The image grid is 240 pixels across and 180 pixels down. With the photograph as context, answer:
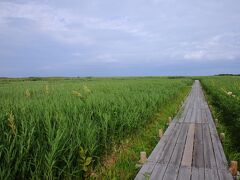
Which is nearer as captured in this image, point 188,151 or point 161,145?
point 188,151

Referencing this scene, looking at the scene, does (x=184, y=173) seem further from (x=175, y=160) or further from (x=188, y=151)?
(x=188, y=151)

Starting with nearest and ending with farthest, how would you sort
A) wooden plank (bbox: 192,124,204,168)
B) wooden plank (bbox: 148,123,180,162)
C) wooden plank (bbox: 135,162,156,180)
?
wooden plank (bbox: 135,162,156,180)
wooden plank (bbox: 192,124,204,168)
wooden plank (bbox: 148,123,180,162)

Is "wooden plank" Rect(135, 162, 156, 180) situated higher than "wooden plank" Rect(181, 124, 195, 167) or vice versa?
"wooden plank" Rect(181, 124, 195, 167)

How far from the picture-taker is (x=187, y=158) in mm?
5082

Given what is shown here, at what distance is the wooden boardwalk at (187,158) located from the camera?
430cm

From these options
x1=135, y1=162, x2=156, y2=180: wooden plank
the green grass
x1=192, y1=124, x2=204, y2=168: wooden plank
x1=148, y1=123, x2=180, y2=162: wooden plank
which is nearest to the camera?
x1=135, y1=162, x2=156, y2=180: wooden plank

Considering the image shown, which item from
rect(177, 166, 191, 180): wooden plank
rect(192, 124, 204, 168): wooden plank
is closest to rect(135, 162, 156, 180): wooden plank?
rect(177, 166, 191, 180): wooden plank

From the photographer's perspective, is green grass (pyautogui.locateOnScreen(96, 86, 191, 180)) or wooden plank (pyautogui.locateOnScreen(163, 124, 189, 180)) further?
green grass (pyautogui.locateOnScreen(96, 86, 191, 180))

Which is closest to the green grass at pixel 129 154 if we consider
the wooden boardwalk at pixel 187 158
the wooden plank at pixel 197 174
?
the wooden boardwalk at pixel 187 158

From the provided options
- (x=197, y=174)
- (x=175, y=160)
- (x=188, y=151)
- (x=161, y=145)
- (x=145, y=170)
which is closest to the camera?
(x=197, y=174)

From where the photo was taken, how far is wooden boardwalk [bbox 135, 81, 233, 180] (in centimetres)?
430

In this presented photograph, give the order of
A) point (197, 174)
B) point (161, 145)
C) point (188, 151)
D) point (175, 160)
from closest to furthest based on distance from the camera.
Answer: point (197, 174)
point (175, 160)
point (188, 151)
point (161, 145)

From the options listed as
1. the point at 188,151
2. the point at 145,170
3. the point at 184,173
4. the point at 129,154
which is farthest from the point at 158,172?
the point at 188,151

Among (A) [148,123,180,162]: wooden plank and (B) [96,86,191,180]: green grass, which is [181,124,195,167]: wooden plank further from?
(B) [96,86,191,180]: green grass
